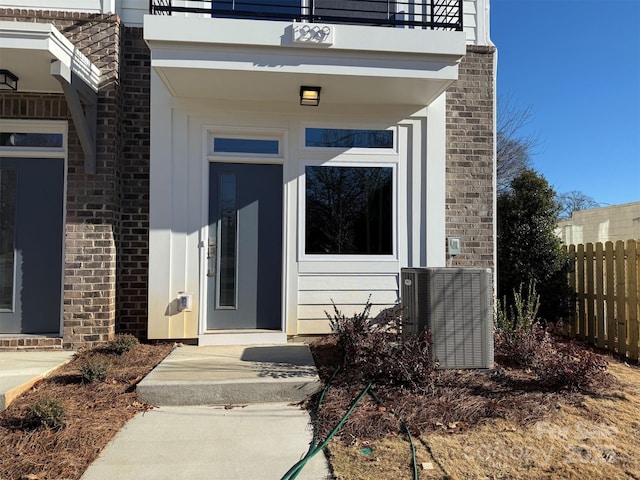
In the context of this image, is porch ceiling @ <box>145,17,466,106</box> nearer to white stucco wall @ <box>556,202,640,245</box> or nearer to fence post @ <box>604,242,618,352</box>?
fence post @ <box>604,242,618,352</box>

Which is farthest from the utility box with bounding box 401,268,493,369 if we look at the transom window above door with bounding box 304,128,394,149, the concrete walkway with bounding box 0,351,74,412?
the concrete walkway with bounding box 0,351,74,412

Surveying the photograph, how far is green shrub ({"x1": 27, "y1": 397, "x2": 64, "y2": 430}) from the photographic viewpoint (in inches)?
124

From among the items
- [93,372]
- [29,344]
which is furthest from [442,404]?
[29,344]

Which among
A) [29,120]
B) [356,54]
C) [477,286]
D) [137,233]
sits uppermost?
[356,54]

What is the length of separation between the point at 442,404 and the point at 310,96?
362 cm

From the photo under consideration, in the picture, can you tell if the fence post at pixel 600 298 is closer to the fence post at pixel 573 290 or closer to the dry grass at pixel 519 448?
the fence post at pixel 573 290

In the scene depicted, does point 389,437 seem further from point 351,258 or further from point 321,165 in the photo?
point 321,165

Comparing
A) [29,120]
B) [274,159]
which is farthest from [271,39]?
[29,120]

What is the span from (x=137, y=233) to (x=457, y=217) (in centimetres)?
415

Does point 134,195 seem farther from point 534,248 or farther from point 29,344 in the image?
point 534,248

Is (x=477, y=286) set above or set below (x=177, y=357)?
above

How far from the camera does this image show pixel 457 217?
6129 millimetres

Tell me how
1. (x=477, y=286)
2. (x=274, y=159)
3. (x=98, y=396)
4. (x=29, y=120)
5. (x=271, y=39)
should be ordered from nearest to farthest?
(x=98, y=396), (x=477, y=286), (x=271, y=39), (x=29, y=120), (x=274, y=159)

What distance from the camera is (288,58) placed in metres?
4.86
